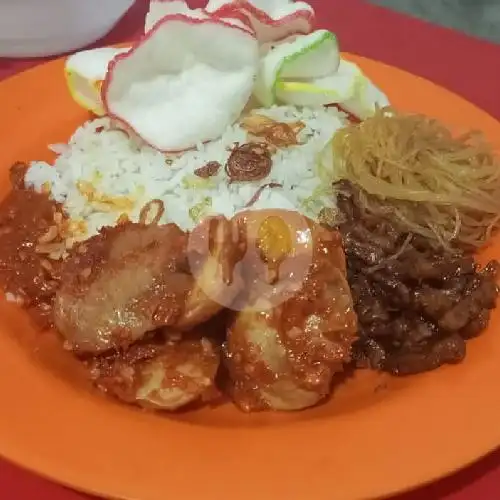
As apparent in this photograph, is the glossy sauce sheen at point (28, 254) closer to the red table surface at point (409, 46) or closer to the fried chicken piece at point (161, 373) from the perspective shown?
the fried chicken piece at point (161, 373)

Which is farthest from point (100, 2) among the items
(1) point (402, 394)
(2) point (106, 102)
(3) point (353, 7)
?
(1) point (402, 394)

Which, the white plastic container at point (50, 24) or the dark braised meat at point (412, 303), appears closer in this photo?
the dark braised meat at point (412, 303)

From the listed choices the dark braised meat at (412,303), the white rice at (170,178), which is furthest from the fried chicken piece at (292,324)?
the white rice at (170,178)

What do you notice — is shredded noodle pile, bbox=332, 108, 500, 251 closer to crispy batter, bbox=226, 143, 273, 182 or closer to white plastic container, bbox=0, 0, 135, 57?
crispy batter, bbox=226, 143, 273, 182

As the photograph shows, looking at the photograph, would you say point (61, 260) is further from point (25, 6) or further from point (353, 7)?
point (353, 7)

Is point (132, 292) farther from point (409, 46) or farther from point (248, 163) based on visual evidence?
point (409, 46)

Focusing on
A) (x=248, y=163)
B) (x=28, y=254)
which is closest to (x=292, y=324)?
(x=248, y=163)
